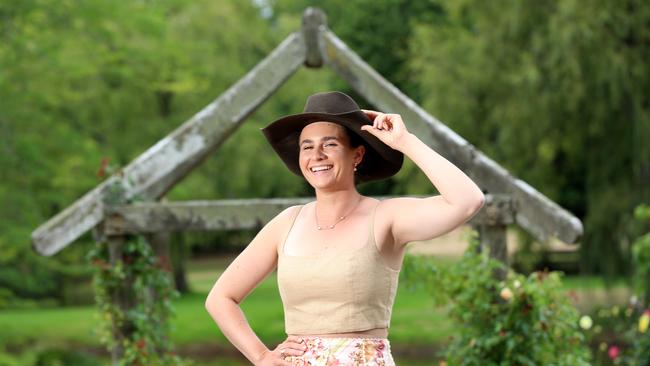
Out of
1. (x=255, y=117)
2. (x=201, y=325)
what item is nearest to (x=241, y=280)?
(x=201, y=325)

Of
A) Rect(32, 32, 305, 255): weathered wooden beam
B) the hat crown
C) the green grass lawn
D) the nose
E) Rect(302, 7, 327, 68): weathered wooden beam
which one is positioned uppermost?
Rect(302, 7, 327, 68): weathered wooden beam

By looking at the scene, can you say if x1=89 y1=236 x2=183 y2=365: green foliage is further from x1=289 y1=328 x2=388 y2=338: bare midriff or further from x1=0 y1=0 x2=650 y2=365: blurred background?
x1=289 y1=328 x2=388 y2=338: bare midriff

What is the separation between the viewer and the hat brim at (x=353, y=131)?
2947 mm

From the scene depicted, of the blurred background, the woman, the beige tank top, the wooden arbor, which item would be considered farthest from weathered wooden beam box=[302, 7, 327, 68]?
the beige tank top

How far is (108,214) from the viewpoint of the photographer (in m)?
6.20

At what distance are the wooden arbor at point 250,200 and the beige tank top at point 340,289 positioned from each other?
315 centimetres

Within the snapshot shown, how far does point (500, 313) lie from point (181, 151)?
198 centimetres

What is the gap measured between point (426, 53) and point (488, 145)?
283 centimetres

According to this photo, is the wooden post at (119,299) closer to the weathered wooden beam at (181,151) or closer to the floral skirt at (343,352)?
the weathered wooden beam at (181,151)

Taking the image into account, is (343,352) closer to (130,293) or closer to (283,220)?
(283,220)

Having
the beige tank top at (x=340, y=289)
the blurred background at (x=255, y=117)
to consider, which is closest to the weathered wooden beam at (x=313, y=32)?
the blurred background at (x=255, y=117)

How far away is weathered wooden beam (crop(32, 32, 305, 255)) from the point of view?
19.9 feet

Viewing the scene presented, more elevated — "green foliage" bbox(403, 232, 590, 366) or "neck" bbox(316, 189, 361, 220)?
"neck" bbox(316, 189, 361, 220)

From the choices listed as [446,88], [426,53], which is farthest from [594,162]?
[426,53]
